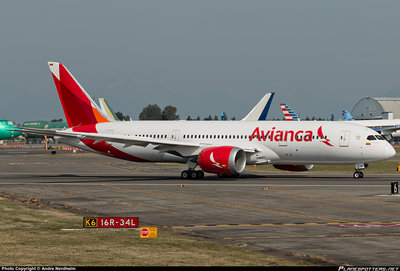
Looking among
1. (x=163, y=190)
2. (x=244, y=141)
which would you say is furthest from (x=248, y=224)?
(x=244, y=141)

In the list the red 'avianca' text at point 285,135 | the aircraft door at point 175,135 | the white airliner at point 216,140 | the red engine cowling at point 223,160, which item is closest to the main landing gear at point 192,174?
the white airliner at point 216,140

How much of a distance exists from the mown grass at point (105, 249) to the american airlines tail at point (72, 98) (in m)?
30.4

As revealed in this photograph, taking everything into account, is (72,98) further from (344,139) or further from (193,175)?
(344,139)

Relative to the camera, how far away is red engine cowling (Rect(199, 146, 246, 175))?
153 feet

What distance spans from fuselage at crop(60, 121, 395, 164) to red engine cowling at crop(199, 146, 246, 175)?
42.0 inches

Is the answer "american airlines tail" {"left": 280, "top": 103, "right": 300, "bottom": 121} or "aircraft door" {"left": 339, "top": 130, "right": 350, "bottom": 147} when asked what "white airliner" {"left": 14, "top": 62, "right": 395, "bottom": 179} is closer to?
"aircraft door" {"left": 339, "top": 130, "right": 350, "bottom": 147}

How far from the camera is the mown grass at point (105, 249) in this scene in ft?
53.7

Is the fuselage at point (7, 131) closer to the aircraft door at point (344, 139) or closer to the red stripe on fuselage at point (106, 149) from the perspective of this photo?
the red stripe on fuselage at point (106, 149)

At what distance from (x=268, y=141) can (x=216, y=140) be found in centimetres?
426

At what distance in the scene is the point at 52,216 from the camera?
2625 cm

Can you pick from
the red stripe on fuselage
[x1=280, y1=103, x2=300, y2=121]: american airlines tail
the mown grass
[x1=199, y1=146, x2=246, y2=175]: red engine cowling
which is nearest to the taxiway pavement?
[x1=199, y1=146, x2=246, y2=175]: red engine cowling

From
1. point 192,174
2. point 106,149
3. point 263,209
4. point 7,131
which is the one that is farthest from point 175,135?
point 7,131

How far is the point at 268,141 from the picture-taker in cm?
4859

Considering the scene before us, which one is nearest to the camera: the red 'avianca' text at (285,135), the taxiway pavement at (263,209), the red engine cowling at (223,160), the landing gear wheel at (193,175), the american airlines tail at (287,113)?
the taxiway pavement at (263,209)
